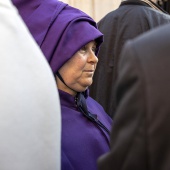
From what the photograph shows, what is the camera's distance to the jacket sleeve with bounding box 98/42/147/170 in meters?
0.58

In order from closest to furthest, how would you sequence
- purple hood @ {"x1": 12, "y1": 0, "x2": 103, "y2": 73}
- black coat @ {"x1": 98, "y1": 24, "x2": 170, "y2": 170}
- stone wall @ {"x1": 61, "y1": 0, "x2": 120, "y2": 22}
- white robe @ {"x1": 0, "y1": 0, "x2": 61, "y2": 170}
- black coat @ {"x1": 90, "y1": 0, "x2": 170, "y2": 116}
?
black coat @ {"x1": 98, "y1": 24, "x2": 170, "y2": 170} → white robe @ {"x1": 0, "y1": 0, "x2": 61, "y2": 170} → purple hood @ {"x1": 12, "y1": 0, "x2": 103, "y2": 73} → black coat @ {"x1": 90, "y1": 0, "x2": 170, "y2": 116} → stone wall @ {"x1": 61, "y1": 0, "x2": 120, "y2": 22}

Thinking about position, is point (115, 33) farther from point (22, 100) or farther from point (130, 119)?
point (130, 119)

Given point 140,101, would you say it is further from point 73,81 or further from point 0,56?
point 73,81

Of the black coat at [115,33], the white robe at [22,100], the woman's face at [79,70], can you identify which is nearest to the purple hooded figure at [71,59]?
the woman's face at [79,70]

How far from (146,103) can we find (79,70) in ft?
2.38

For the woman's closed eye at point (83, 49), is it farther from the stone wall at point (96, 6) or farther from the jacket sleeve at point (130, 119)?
the stone wall at point (96, 6)

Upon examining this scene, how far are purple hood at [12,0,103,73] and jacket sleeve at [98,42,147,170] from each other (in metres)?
0.63

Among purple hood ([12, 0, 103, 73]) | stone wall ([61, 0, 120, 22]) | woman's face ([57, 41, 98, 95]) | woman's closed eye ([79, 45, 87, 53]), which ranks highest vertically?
purple hood ([12, 0, 103, 73])

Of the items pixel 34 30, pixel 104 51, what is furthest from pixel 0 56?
pixel 104 51

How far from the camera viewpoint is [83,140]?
119cm

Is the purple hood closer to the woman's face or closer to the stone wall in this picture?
the woman's face

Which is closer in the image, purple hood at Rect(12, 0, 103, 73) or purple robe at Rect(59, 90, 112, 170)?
purple robe at Rect(59, 90, 112, 170)

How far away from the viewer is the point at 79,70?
1290 mm

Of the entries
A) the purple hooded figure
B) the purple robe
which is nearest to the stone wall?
the purple hooded figure
